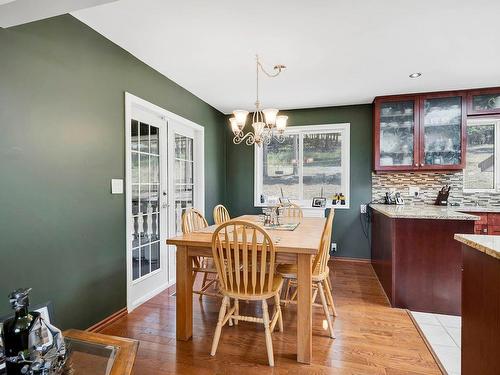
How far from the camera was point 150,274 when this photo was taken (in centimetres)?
301

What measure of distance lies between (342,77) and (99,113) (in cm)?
256

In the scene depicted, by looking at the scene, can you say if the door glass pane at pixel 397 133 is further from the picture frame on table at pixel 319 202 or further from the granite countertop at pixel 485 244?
the granite countertop at pixel 485 244

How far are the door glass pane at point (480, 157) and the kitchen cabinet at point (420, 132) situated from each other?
388mm

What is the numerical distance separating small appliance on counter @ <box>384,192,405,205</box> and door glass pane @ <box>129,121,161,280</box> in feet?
10.4

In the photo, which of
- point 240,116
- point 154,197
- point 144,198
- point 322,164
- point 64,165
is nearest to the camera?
point 64,165

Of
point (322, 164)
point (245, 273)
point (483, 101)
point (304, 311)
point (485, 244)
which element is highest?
point (483, 101)

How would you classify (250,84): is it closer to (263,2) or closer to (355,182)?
(263,2)

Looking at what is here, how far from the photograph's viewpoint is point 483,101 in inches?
139

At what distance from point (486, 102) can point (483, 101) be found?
0.04m

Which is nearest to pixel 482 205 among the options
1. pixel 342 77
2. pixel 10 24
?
pixel 342 77

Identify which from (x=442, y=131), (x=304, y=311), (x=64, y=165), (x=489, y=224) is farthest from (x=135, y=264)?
(x=442, y=131)

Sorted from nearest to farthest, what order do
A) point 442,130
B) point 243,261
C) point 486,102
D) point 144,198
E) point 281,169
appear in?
point 243,261 < point 144,198 < point 486,102 < point 442,130 < point 281,169

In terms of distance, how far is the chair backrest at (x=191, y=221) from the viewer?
8.27 ft

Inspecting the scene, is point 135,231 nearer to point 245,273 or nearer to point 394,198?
point 245,273
